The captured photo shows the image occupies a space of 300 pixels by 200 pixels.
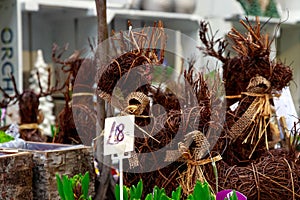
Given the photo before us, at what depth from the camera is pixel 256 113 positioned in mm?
720

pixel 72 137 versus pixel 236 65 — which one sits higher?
pixel 236 65

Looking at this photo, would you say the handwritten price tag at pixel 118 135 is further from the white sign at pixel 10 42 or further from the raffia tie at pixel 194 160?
the white sign at pixel 10 42

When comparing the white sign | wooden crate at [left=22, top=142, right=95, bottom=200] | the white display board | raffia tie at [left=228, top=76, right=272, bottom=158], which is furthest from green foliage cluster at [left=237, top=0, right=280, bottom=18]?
wooden crate at [left=22, top=142, right=95, bottom=200]

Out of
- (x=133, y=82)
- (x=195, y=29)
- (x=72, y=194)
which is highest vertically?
(x=195, y=29)

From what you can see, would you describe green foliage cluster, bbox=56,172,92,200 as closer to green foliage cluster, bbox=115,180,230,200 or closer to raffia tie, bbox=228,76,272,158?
green foliage cluster, bbox=115,180,230,200

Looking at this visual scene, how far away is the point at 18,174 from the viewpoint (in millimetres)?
631

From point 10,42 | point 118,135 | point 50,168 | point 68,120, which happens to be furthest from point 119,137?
point 10,42

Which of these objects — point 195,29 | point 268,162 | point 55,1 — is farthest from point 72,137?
point 195,29

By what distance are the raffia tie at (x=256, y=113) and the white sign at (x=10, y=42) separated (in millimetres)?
853

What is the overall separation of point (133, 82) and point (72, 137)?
0.29 metres

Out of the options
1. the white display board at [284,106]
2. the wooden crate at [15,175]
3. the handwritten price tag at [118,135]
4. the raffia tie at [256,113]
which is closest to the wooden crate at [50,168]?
the wooden crate at [15,175]

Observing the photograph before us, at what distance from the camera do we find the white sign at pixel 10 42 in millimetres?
1405

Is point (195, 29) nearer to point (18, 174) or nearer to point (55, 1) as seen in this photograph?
point (55, 1)

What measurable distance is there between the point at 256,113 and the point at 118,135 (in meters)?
0.23
